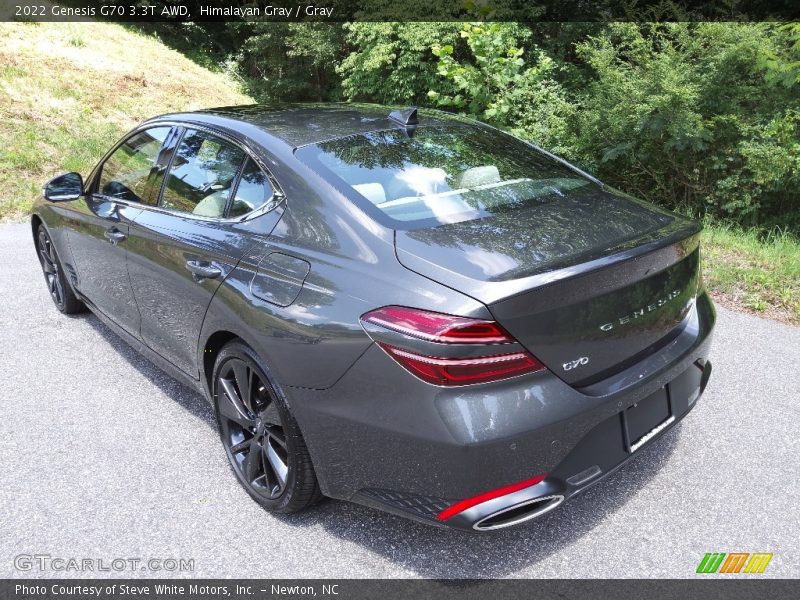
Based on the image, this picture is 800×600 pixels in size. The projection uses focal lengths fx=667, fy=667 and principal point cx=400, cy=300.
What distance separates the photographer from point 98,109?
1341 cm

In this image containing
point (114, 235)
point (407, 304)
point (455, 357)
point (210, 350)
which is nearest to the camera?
point (455, 357)

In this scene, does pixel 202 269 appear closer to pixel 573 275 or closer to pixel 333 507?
pixel 333 507

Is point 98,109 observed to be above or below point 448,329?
below

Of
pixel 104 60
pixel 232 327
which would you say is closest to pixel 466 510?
pixel 232 327

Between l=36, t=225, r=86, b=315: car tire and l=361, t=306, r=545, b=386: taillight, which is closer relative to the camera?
l=361, t=306, r=545, b=386: taillight

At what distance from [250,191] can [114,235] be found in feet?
4.03

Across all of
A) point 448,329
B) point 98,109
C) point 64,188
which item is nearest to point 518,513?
point 448,329

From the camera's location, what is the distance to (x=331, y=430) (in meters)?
2.31

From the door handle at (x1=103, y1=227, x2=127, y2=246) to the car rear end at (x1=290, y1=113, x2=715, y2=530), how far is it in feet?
4.88

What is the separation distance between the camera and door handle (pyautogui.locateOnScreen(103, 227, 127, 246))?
11.8ft

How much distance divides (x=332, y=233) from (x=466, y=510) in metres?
1.08

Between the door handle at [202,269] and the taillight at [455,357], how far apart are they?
106cm

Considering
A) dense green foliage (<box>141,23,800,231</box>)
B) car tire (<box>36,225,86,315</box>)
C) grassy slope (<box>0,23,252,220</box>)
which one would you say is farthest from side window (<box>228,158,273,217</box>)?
grassy slope (<box>0,23,252,220</box>)

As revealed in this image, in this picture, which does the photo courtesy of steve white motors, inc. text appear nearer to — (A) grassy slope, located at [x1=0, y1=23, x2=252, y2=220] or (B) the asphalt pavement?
(B) the asphalt pavement
